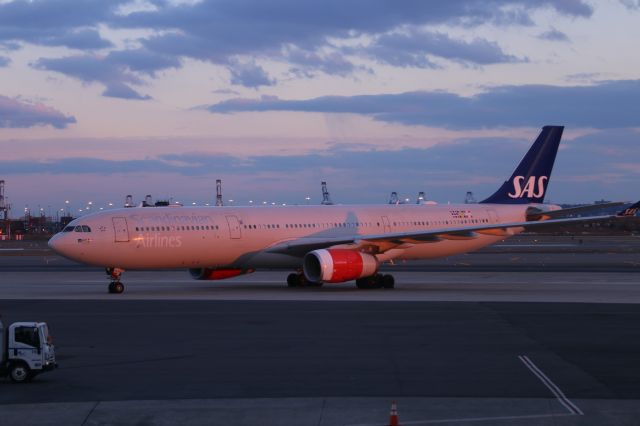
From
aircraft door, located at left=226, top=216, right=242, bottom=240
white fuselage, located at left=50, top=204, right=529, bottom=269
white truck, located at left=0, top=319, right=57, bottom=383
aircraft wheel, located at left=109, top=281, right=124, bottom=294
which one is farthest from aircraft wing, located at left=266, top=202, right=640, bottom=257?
white truck, located at left=0, top=319, right=57, bottom=383

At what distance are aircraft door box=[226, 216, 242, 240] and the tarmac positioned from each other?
6.82 ft

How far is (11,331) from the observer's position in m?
15.1

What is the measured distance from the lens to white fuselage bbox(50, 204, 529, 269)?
35125 millimetres

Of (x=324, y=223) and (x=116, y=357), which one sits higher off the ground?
(x=324, y=223)

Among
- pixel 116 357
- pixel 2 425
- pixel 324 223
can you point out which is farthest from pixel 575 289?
pixel 2 425

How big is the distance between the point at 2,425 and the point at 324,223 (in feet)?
91.6

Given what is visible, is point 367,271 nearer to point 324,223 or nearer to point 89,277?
point 324,223

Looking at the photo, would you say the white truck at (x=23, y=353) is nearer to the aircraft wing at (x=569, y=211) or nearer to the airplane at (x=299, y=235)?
the airplane at (x=299, y=235)

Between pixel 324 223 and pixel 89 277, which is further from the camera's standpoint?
pixel 89 277

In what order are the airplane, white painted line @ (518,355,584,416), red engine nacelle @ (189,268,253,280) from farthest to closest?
red engine nacelle @ (189,268,253,280), the airplane, white painted line @ (518,355,584,416)

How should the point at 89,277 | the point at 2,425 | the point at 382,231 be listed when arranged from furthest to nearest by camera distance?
the point at 89,277, the point at 382,231, the point at 2,425

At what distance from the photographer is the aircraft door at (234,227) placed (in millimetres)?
37094

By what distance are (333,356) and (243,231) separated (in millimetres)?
19686

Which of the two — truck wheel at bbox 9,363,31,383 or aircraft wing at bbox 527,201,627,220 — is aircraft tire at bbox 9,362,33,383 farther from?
aircraft wing at bbox 527,201,627,220
